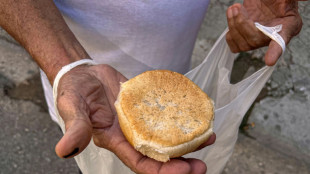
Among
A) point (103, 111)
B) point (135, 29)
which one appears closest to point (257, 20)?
point (135, 29)

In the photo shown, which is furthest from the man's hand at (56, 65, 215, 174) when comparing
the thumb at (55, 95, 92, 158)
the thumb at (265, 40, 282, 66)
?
the thumb at (265, 40, 282, 66)

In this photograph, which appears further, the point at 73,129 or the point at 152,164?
the point at 152,164

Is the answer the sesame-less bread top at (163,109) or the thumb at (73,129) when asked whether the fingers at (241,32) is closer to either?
the sesame-less bread top at (163,109)

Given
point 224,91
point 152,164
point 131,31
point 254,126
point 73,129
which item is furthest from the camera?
point 254,126

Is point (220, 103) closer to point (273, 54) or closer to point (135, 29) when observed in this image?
point (273, 54)

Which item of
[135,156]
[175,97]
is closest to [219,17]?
[175,97]

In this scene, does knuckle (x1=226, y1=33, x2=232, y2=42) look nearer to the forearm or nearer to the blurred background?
the forearm

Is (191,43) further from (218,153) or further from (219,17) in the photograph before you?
(219,17)
